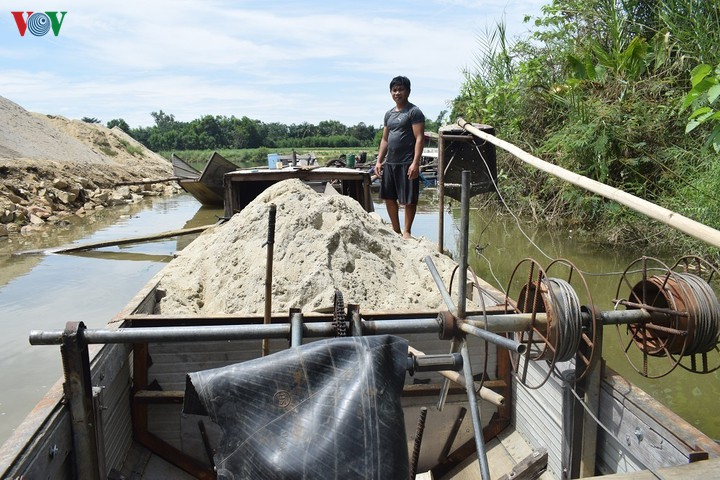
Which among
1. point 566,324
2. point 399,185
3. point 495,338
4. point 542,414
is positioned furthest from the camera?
point 399,185

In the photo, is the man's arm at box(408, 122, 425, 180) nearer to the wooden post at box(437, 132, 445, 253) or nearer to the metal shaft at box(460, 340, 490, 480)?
the wooden post at box(437, 132, 445, 253)

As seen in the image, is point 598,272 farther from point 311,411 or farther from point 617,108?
point 311,411

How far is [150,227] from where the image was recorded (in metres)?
12.9

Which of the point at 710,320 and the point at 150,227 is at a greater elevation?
the point at 710,320

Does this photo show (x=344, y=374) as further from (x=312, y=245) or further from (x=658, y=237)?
(x=658, y=237)

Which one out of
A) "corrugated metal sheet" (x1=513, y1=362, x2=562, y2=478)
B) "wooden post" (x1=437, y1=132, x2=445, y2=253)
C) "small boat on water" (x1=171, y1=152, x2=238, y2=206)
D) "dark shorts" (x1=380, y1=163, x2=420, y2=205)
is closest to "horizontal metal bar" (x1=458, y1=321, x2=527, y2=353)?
"corrugated metal sheet" (x1=513, y1=362, x2=562, y2=478)

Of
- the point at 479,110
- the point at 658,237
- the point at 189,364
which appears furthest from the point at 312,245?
the point at 479,110

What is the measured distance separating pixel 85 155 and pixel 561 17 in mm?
20407

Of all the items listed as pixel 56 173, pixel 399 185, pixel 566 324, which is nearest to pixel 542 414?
pixel 566 324

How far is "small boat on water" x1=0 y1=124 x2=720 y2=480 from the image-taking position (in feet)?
4.80

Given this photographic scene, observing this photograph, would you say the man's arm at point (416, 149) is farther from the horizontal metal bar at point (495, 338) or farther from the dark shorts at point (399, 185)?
the horizontal metal bar at point (495, 338)

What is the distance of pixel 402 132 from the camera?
5.71 m

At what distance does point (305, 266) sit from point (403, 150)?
7.46 feet

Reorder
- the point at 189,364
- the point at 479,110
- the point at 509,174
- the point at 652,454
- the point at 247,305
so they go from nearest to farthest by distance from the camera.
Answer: the point at 652,454 → the point at 189,364 → the point at 247,305 → the point at 509,174 → the point at 479,110
